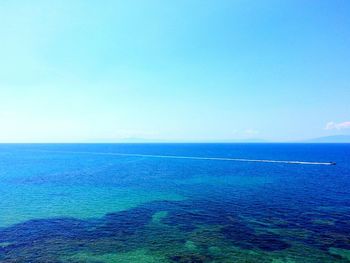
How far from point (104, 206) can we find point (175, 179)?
1011 inches

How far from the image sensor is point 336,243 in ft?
70.6

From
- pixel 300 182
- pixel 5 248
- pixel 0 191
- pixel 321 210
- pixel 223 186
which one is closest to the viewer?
pixel 5 248

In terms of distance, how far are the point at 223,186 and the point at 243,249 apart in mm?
27879

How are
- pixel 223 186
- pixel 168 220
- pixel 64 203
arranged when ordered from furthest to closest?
pixel 223 186 → pixel 64 203 → pixel 168 220

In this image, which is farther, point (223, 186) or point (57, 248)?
point (223, 186)

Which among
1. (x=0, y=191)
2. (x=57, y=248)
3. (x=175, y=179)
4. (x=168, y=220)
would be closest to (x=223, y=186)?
(x=175, y=179)

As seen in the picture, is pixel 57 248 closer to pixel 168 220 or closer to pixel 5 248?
pixel 5 248

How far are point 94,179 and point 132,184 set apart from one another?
37.6 feet

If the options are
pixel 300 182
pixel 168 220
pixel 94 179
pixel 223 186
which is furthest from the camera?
pixel 94 179

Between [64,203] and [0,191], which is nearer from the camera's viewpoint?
[64,203]

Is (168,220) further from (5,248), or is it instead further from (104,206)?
(5,248)

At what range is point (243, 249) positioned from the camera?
66.9 ft

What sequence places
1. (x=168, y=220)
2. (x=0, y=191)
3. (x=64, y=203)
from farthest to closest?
(x=0, y=191)
(x=64, y=203)
(x=168, y=220)

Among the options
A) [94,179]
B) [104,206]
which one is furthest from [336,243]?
[94,179]
